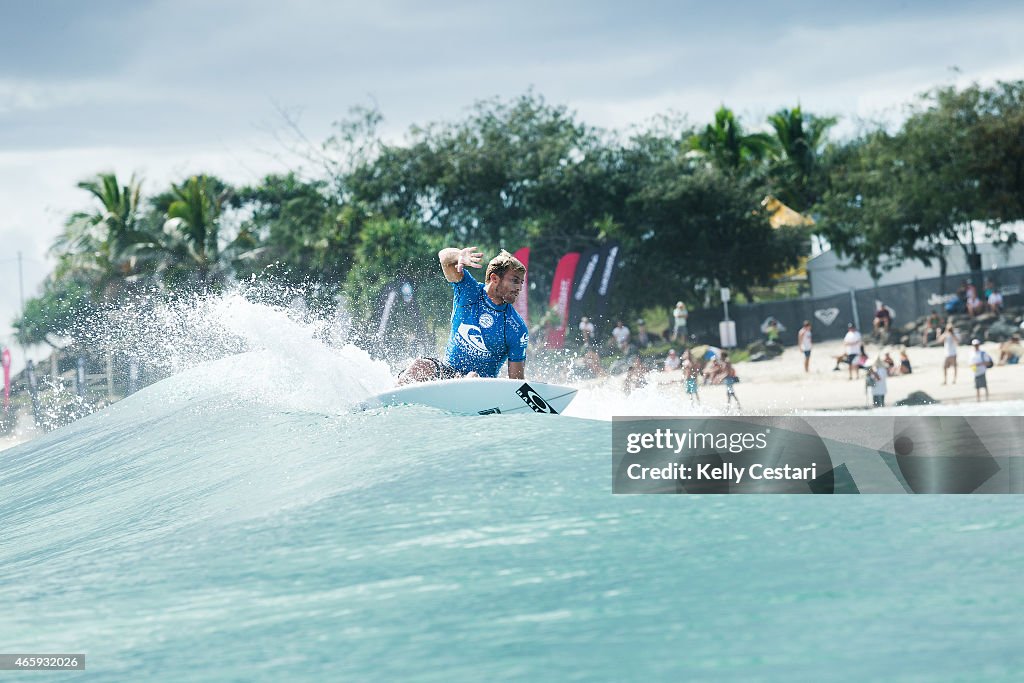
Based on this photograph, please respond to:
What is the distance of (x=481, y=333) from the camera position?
771 cm

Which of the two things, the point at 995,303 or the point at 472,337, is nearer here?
the point at 472,337

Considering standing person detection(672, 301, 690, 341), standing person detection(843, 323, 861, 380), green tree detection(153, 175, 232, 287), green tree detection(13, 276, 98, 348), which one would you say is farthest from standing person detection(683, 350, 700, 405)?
green tree detection(13, 276, 98, 348)

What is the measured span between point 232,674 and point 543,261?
99.6 feet

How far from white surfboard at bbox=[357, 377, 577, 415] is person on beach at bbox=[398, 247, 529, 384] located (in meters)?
0.27

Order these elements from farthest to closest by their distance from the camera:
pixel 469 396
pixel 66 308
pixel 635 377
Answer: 1. pixel 66 308
2. pixel 635 377
3. pixel 469 396

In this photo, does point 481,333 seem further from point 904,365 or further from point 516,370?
point 904,365

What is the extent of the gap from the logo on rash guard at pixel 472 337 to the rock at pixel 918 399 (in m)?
14.0

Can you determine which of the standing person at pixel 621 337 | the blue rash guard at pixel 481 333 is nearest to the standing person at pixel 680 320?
the standing person at pixel 621 337

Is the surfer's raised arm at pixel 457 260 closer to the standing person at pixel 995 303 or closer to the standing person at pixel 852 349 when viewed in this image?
the standing person at pixel 852 349

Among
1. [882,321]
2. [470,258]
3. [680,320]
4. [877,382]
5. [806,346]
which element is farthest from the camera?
[680,320]

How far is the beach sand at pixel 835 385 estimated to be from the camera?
64.6 ft

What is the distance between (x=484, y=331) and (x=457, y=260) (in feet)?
2.24

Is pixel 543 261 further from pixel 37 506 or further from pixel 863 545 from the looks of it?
pixel 863 545

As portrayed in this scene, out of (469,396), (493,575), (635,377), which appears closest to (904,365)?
(635,377)
